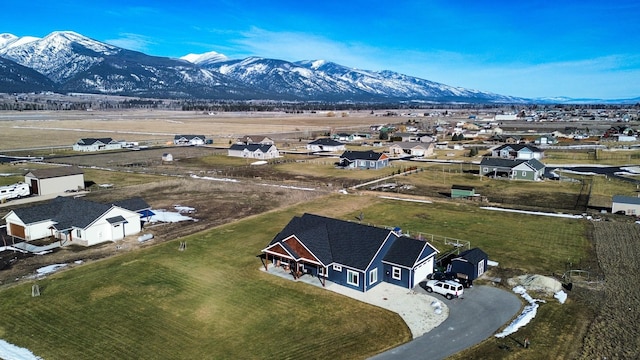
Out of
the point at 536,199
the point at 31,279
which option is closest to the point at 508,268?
the point at 536,199

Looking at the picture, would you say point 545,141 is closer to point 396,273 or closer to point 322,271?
point 396,273

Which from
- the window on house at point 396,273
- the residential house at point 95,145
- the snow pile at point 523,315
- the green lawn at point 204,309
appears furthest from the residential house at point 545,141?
the residential house at point 95,145

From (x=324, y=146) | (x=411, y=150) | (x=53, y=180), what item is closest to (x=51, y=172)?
(x=53, y=180)

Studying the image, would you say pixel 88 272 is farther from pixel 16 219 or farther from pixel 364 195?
pixel 364 195

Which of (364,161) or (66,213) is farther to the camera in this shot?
(364,161)

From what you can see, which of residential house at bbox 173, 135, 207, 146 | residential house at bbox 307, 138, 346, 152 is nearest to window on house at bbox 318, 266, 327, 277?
residential house at bbox 307, 138, 346, 152

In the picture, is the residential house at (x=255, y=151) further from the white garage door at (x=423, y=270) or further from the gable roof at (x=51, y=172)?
the white garage door at (x=423, y=270)

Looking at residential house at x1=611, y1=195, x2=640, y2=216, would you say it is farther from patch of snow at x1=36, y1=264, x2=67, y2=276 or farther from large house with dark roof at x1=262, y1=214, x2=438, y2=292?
Result: patch of snow at x1=36, y1=264, x2=67, y2=276
